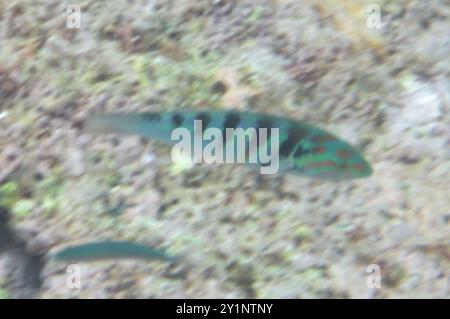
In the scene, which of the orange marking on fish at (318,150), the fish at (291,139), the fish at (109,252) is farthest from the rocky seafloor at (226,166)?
the orange marking on fish at (318,150)

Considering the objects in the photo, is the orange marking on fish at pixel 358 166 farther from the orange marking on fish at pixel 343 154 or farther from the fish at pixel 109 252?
the fish at pixel 109 252

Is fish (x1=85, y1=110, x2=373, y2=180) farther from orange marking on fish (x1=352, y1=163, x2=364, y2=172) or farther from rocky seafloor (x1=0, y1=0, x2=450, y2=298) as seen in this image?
rocky seafloor (x1=0, y1=0, x2=450, y2=298)

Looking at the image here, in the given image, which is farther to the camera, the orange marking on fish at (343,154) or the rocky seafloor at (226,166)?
the rocky seafloor at (226,166)

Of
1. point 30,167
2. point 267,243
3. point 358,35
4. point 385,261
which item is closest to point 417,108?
point 358,35
